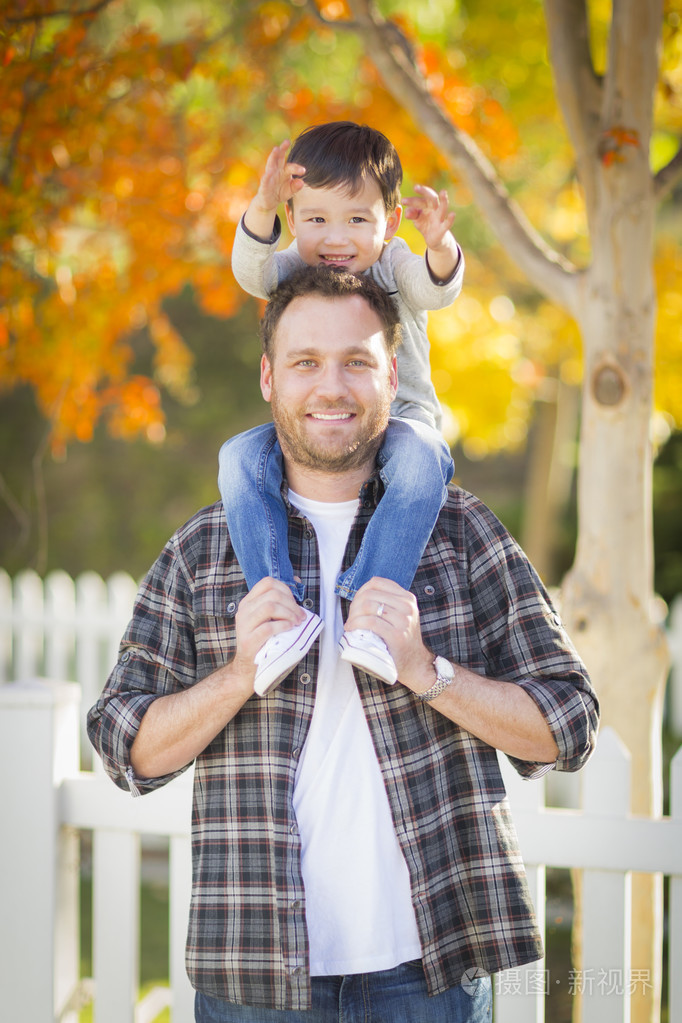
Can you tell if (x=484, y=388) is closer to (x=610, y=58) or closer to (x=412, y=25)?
(x=412, y=25)

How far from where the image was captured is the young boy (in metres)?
1.90

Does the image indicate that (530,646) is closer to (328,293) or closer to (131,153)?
(328,293)

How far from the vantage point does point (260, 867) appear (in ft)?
6.07

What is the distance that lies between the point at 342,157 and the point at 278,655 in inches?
49.1

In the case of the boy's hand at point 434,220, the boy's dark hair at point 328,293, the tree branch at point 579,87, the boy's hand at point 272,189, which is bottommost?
the boy's dark hair at point 328,293

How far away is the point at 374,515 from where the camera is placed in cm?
194

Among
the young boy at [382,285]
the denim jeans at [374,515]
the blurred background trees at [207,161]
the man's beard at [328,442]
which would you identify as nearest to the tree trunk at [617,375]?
the blurred background trees at [207,161]

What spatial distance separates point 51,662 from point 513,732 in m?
4.98

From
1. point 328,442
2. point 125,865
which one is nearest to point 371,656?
point 328,442

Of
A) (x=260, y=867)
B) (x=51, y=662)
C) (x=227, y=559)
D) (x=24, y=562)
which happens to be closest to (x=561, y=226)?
(x=51, y=662)

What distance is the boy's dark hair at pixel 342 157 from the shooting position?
7.27 ft

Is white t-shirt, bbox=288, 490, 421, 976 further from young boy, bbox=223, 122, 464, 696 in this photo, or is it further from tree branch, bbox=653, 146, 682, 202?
tree branch, bbox=653, 146, 682, 202

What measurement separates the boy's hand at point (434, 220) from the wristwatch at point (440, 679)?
3.04 ft

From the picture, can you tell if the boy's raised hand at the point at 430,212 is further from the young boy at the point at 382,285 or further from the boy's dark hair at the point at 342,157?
the boy's dark hair at the point at 342,157
